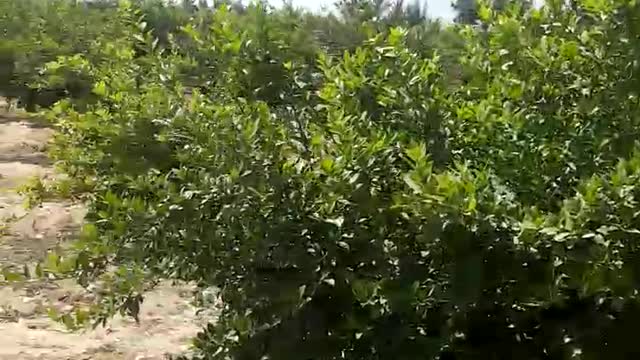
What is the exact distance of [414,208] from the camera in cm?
231

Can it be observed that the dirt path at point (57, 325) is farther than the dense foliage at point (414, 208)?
Yes

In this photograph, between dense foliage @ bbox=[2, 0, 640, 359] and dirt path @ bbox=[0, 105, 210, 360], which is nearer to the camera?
dense foliage @ bbox=[2, 0, 640, 359]

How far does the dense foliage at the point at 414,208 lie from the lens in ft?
7.49

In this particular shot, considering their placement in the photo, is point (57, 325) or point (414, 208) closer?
point (414, 208)

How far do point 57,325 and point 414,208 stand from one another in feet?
10.7

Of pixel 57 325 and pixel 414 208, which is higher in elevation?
pixel 414 208

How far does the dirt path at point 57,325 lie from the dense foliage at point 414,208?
181 cm

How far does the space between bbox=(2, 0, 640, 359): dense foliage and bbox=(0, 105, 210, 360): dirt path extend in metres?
1.81

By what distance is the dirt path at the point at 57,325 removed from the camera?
464 cm

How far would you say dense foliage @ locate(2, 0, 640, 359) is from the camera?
2283mm

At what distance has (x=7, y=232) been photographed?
23.3ft

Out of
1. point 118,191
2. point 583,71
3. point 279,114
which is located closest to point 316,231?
point 279,114

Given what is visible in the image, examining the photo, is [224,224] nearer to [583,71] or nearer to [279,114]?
[279,114]

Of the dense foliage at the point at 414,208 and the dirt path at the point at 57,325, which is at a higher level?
the dense foliage at the point at 414,208
